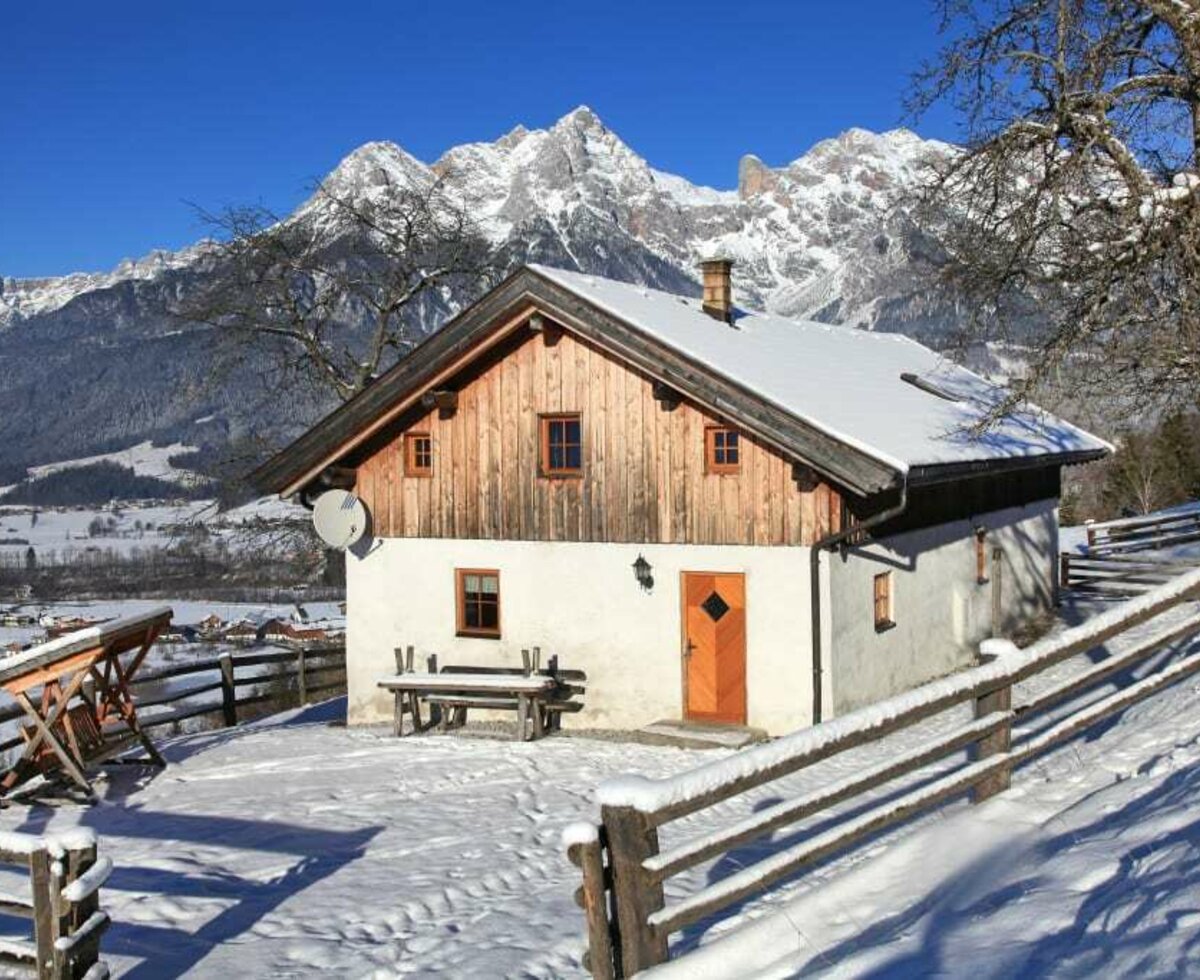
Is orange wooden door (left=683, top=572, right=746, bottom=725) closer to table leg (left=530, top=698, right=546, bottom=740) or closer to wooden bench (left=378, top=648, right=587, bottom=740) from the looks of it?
wooden bench (left=378, top=648, right=587, bottom=740)

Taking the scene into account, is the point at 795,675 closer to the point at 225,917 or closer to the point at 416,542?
the point at 416,542

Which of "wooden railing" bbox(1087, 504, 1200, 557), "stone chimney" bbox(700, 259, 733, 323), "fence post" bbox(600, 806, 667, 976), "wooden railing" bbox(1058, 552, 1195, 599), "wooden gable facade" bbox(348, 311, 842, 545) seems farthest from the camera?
"wooden railing" bbox(1087, 504, 1200, 557)

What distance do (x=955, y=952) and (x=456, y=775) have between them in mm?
9080

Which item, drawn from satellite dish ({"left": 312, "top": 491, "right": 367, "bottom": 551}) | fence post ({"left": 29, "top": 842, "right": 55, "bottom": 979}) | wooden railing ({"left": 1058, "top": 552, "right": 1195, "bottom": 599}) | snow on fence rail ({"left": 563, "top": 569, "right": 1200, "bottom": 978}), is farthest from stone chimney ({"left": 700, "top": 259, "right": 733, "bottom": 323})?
fence post ({"left": 29, "top": 842, "right": 55, "bottom": 979})

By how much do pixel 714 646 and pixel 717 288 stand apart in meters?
7.25

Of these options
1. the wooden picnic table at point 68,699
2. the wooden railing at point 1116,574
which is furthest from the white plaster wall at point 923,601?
the wooden picnic table at point 68,699

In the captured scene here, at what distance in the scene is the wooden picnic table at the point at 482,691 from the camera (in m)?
15.8

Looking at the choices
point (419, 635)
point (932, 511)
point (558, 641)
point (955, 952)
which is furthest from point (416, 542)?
point (955, 952)

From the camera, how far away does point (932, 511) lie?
1809 centimetres

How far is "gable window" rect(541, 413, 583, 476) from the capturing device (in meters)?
16.8

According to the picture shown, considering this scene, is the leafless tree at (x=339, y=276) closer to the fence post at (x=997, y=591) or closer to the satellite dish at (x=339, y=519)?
the satellite dish at (x=339, y=519)

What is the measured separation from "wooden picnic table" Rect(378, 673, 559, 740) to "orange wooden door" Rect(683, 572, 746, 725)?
2006 mm

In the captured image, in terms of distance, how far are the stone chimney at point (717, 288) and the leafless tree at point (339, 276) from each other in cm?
806

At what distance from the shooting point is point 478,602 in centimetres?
1761
